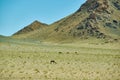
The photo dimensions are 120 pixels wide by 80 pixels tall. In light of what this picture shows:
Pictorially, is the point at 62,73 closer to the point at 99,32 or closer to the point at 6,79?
the point at 6,79

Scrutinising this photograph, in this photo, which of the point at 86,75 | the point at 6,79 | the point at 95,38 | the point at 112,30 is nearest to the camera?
the point at 6,79

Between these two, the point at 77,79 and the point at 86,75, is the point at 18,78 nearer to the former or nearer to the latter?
the point at 77,79

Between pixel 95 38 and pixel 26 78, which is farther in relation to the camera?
pixel 95 38

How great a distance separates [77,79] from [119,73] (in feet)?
16.8

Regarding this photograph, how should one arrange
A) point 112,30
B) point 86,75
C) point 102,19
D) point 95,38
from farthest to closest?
1. point 102,19
2. point 112,30
3. point 95,38
4. point 86,75

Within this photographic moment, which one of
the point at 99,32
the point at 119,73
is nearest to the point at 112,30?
the point at 99,32

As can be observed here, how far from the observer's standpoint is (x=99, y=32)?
17825 cm

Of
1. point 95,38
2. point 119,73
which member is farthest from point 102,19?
point 119,73

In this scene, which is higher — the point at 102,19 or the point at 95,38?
the point at 102,19

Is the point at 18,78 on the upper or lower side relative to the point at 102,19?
lower

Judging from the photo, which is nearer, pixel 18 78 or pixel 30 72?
pixel 18 78

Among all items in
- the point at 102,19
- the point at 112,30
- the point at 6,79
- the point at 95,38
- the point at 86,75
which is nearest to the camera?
the point at 6,79

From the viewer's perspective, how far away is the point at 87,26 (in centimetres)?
19038

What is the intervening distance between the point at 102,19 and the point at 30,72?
175077 millimetres
